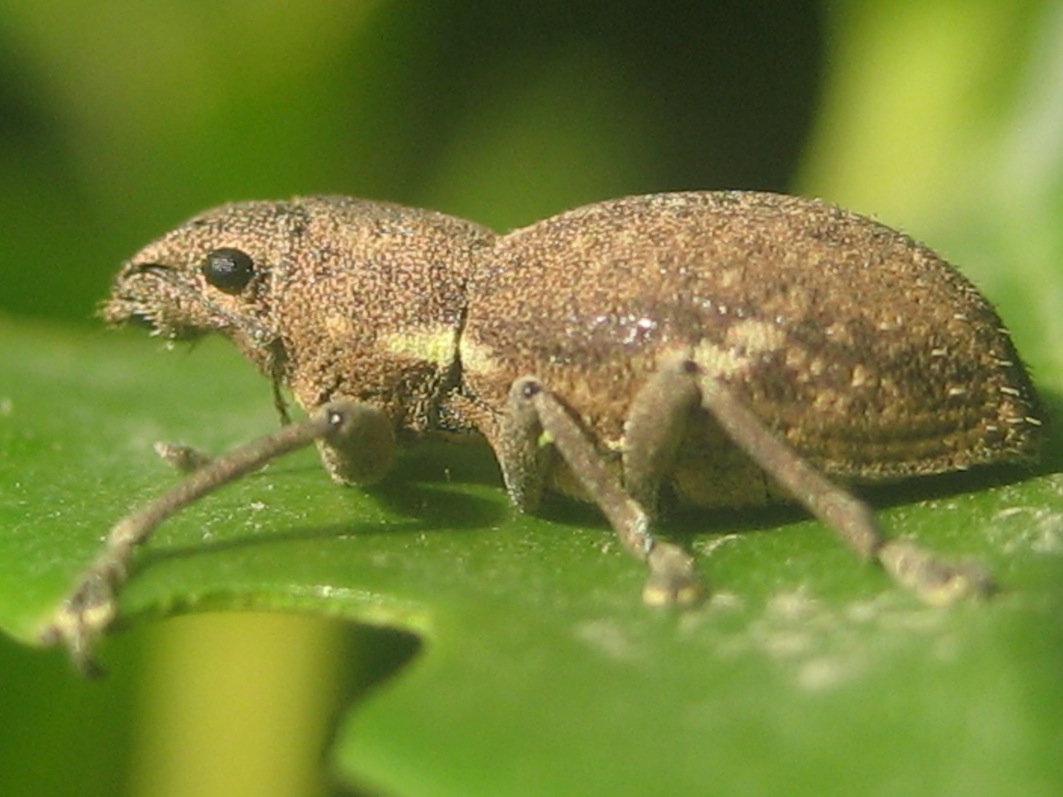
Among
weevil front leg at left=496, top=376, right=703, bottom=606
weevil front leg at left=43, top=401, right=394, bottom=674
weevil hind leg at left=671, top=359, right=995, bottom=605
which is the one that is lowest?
weevil front leg at left=43, top=401, right=394, bottom=674

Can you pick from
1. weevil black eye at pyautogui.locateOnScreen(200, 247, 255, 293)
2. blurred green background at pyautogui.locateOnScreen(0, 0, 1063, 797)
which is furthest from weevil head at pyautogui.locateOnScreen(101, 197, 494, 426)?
blurred green background at pyautogui.locateOnScreen(0, 0, 1063, 797)

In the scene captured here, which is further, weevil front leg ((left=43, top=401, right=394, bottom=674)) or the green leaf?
weevil front leg ((left=43, top=401, right=394, bottom=674))

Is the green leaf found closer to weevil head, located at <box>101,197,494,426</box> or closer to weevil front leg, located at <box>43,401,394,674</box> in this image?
weevil front leg, located at <box>43,401,394,674</box>

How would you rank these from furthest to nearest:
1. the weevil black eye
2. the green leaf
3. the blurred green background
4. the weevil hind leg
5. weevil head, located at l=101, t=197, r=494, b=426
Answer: the blurred green background < the weevil black eye < weevil head, located at l=101, t=197, r=494, b=426 < the weevil hind leg < the green leaf

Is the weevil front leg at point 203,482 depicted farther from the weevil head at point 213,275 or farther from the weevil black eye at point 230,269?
the weevil black eye at point 230,269

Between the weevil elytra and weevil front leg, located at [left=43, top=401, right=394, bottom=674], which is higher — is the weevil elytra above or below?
above

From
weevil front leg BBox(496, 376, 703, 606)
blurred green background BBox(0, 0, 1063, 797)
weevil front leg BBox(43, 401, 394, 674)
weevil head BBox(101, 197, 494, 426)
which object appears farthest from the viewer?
blurred green background BBox(0, 0, 1063, 797)
